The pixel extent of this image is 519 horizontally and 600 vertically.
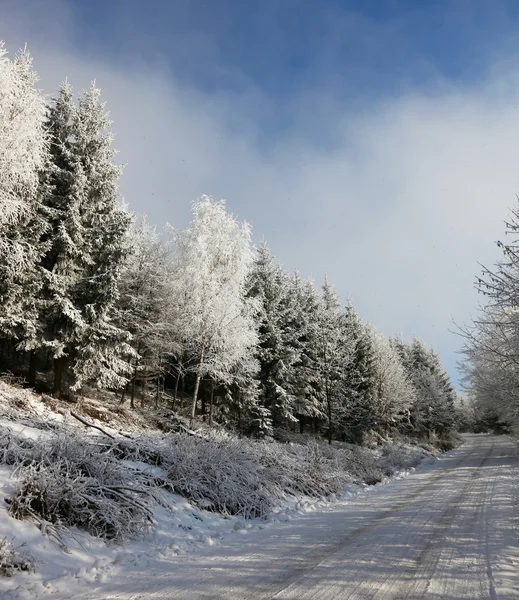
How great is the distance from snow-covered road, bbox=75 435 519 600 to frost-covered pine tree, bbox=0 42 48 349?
38.6 feet

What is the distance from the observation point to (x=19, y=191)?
13727 mm

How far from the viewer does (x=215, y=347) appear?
757 inches

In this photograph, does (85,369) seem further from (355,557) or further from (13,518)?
(355,557)

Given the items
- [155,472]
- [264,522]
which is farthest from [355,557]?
[155,472]

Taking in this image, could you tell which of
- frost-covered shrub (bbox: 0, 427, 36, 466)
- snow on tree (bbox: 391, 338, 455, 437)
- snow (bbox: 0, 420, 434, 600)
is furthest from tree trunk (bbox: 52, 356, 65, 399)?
snow on tree (bbox: 391, 338, 455, 437)

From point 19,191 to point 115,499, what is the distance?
11.7 metres

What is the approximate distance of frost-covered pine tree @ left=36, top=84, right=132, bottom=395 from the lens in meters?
15.5

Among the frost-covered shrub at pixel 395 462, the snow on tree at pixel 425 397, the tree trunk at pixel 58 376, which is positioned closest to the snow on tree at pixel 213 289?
the tree trunk at pixel 58 376

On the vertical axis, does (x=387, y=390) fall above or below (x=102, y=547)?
above

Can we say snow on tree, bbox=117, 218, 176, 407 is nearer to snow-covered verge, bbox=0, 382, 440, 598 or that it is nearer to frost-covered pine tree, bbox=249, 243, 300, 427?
frost-covered pine tree, bbox=249, 243, 300, 427

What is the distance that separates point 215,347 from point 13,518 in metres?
14.2

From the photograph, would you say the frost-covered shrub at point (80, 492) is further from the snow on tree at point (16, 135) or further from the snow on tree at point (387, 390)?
the snow on tree at point (387, 390)

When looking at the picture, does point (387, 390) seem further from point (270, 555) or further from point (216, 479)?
point (270, 555)

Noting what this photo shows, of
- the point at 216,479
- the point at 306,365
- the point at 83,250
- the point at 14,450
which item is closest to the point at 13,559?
the point at 14,450
